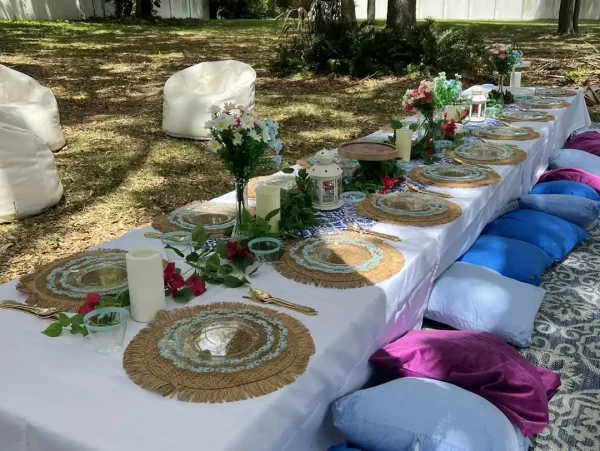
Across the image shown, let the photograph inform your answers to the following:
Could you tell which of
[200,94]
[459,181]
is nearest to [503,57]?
[459,181]

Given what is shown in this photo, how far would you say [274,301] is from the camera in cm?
→ 147

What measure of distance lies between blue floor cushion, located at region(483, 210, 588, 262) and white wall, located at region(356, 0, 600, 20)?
2013 cm

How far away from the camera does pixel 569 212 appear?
2900mm

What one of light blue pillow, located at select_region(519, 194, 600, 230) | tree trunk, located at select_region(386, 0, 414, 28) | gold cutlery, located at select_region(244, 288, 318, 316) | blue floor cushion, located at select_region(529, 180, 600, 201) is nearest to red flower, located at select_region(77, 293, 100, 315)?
gold cutlery, located at select_region(244, 288, 318, 316)

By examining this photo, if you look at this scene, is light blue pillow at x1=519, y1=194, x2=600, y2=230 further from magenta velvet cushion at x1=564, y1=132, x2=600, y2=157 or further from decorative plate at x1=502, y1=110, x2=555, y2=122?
magenta velvet cushion at x1=564, y1=132, x2=600, y2=157

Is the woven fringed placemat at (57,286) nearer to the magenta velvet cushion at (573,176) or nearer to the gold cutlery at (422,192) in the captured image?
the gold cutlery at (422,192)

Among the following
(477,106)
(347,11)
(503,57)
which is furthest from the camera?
(347,11)

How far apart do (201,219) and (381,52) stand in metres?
6.95

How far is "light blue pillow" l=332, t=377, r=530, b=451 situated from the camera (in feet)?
4.32

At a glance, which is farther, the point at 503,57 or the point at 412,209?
the point at 503,57

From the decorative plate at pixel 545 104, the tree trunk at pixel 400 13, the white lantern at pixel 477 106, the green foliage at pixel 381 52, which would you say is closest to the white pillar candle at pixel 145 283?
the white lantern at pixel 477 106

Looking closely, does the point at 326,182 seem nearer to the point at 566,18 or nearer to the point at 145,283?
the point at 145,283

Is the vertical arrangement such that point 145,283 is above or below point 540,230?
above

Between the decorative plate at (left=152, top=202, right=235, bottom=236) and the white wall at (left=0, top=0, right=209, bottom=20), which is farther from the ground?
the white wall at (left=0, top=0, right=209, bottom=20)
